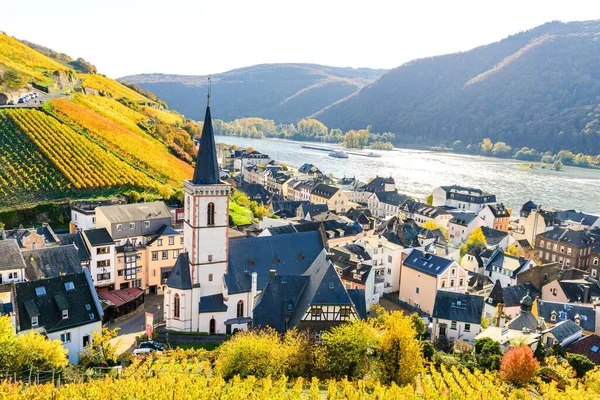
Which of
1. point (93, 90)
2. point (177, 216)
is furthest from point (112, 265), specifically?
point (93, 90)

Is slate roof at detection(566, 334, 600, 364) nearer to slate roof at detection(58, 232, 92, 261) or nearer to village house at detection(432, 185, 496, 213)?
slate roof at detection(58, 232, 92, 261)

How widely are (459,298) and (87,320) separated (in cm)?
2687

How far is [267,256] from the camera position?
1716 inches

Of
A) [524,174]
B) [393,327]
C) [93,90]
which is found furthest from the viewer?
[524,174]

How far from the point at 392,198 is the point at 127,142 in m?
46.3

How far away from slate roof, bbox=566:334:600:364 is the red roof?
104 ft

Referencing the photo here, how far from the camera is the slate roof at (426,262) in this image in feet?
162

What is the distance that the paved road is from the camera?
124 feet

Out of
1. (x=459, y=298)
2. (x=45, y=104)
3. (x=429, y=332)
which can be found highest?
(x=45, y=104)

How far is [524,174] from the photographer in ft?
497

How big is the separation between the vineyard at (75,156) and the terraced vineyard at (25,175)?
91 cm

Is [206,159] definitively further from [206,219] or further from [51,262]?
[51,262]

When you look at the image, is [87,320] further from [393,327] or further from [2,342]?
[393,327]

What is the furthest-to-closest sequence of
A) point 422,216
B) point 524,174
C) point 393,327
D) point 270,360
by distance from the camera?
point 524,174 → point 422,216 → point 393,327 → point 270,360
